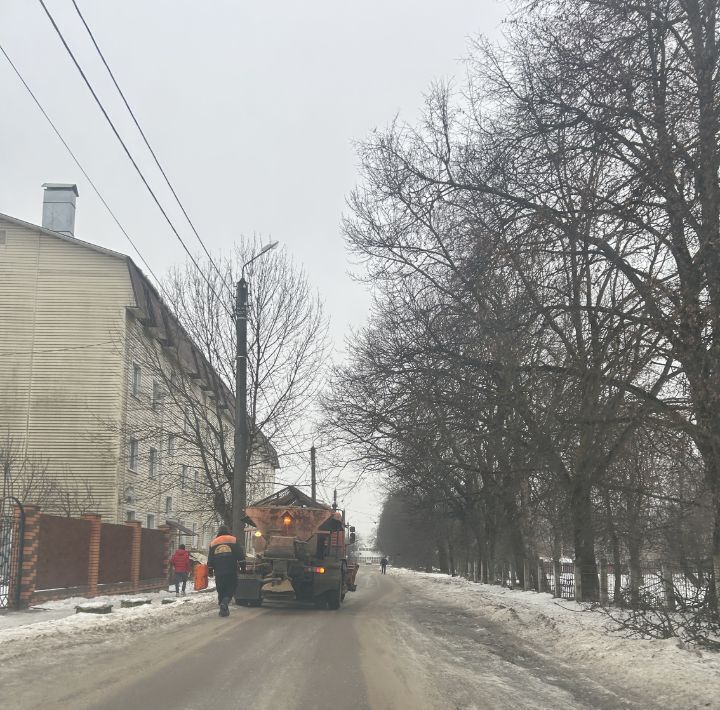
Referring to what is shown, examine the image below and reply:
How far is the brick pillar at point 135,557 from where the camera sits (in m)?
22.5

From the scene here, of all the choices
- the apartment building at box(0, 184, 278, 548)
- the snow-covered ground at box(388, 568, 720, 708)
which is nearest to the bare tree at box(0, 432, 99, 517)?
the apartment building at box(0, 184, 278, 548)

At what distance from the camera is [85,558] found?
62.7ft

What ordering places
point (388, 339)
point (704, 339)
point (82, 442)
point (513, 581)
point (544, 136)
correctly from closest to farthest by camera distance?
point (704, 339) → point (544, 136) → point (388, 339) → point (82, 442) → point (513, 581)

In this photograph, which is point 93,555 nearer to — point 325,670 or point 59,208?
point 325,670

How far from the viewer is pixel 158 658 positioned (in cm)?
891

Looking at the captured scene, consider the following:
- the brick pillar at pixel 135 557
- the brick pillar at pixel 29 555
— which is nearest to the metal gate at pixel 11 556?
the brick pillar at pixel 29 555

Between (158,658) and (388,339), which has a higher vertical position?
(388,339)

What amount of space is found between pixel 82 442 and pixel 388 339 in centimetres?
1545

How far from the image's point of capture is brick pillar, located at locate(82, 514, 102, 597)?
19328mm

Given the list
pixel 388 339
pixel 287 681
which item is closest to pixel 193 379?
pixel 388 339

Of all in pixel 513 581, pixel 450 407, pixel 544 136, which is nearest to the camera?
pixel 544 136

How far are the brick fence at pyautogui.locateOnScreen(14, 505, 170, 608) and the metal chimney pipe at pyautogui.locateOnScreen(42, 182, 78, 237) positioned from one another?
15606 mm

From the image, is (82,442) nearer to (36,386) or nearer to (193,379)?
(36,386)

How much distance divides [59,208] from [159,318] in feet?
22.7
